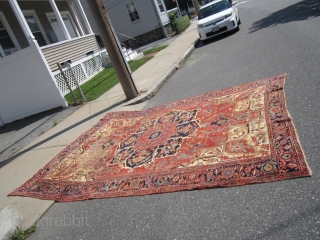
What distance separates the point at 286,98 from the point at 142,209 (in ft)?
9.94

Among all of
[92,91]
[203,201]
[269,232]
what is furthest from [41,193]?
[92,91]

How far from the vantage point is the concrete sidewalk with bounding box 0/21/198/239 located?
3.87 metres

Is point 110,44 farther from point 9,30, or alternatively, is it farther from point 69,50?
point 9,30

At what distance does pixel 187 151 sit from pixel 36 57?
7.32 metres

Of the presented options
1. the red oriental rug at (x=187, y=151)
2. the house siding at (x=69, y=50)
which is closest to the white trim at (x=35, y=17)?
the house siding at (x=69, y=50)

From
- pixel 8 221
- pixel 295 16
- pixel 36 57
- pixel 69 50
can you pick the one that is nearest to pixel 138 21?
pixel 69 50

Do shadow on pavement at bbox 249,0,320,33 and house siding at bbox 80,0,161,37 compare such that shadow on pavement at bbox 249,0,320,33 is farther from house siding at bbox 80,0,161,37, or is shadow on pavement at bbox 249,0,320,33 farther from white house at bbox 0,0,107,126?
house siding at bbox 80,0,161,37

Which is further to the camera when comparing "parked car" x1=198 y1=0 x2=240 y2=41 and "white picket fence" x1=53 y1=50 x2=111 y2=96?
"parked car" x1=198 y1=0 x2=240 y2=41

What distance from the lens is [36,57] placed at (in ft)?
29.3

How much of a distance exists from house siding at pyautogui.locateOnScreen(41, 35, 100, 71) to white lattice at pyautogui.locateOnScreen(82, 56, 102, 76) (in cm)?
48

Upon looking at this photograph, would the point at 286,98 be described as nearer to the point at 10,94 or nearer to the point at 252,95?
the point at 252,95

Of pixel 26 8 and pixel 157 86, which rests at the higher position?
pixel 26 8

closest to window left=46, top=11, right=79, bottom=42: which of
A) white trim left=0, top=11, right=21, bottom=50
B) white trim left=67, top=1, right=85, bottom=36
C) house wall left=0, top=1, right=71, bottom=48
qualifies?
Result: white trim left=67, top=1, right=85, bottom=36

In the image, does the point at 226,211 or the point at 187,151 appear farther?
the point at 187,151
